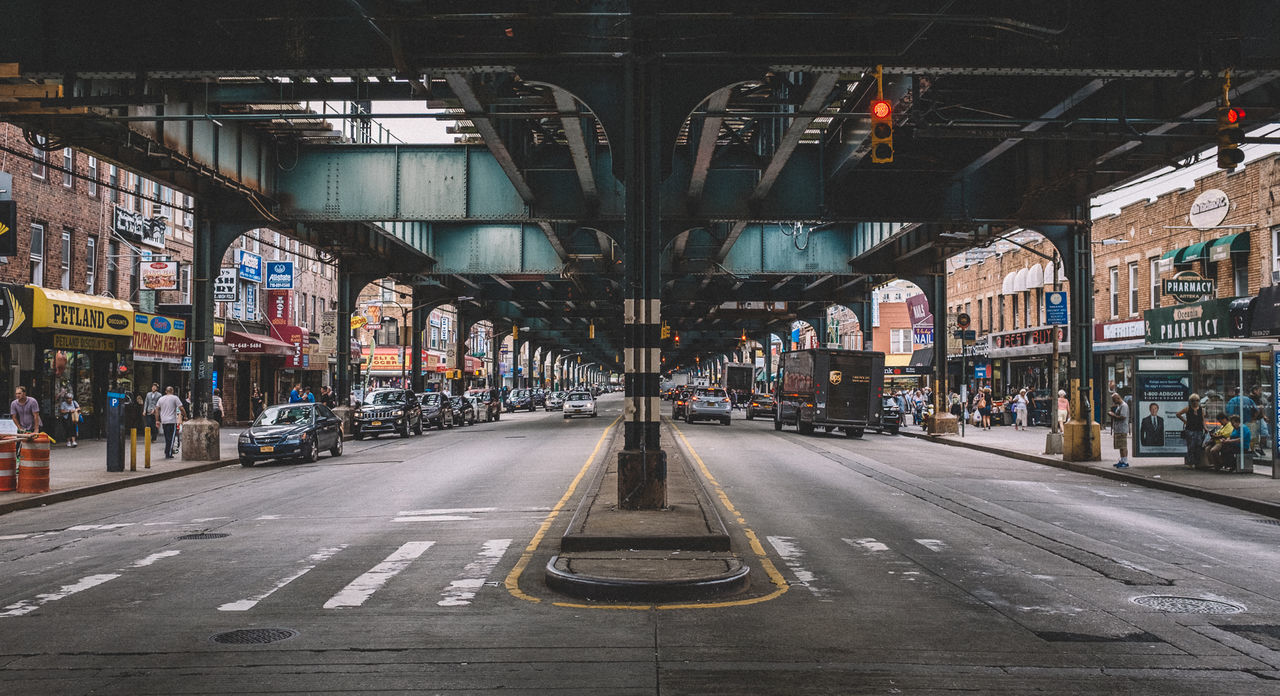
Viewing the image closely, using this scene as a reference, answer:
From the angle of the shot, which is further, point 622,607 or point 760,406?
point 760,406

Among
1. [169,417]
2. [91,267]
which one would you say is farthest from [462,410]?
[169,417]

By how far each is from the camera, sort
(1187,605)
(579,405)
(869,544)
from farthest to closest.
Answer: (579,405) → (869,544) → (1187,605)

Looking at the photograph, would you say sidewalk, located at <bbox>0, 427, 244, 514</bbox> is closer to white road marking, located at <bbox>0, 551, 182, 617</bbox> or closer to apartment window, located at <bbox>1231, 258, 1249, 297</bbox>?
white road marking, located at <bbox>0, 551, 182, 617</bbox>

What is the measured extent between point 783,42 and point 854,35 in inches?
39.6

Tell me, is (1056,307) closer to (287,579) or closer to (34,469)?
(287,579)

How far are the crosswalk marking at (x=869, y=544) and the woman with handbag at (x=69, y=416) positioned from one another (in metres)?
26.7

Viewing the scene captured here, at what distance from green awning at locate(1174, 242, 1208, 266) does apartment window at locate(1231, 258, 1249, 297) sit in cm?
102

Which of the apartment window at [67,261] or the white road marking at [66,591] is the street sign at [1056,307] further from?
the apartment window at [67,261]

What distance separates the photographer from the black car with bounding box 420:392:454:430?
1848 inches

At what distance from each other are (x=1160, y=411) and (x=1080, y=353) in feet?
8.33

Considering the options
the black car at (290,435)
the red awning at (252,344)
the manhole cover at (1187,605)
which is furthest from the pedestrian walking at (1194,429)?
the red awning at (252,344)

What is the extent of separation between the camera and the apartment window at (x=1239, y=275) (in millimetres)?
32406

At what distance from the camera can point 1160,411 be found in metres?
24.6

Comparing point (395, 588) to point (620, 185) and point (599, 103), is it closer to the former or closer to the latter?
point (599, 103)
